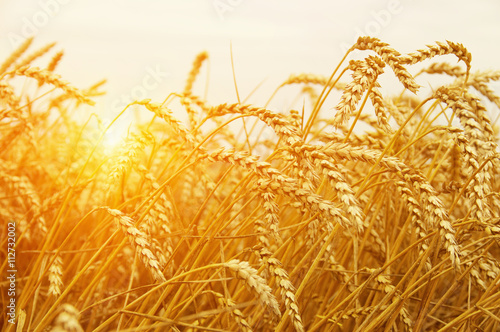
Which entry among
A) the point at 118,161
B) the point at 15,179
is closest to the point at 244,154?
the point at 118,161

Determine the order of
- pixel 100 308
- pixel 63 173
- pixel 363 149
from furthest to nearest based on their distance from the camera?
1. pixel 63 173
2. pixel 100 308
3. pixel 363 149

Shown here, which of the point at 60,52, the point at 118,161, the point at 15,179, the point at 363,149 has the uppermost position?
the point at 60,52

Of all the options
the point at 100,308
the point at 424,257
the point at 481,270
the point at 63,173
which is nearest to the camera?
the point at 424,257

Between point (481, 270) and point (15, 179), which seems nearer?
point (481, 270)

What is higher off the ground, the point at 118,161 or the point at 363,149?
the point at 363,149

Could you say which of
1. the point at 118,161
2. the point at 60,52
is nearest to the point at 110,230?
the point at 118,161

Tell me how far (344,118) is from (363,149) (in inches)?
4.3

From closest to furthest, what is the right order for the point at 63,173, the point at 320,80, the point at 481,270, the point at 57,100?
the point at 481,270
the point at 320,80
the point at 63,173
the point at 57,100

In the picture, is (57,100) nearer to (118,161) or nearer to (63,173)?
(63,173)

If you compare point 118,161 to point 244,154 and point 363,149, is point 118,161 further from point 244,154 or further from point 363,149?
point 363,149

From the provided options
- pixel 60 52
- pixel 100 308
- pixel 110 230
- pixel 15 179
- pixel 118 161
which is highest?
pixel 60 52

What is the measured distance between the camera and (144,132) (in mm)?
1573

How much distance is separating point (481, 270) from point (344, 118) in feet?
2.51

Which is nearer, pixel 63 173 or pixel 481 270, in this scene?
pixel 481 270
